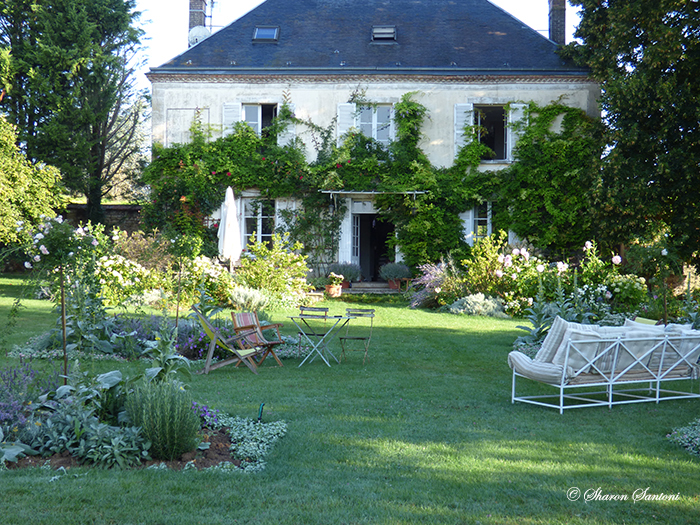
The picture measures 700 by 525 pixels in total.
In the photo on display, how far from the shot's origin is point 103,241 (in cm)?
1055

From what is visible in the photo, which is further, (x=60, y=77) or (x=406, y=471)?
(x=60, y=77)

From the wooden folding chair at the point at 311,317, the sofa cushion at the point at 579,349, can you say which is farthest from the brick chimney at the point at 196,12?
the sofa cushion at the point at 579,349

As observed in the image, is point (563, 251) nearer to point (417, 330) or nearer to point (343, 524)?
point (417, 330)

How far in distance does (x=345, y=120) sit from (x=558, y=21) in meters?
6.93

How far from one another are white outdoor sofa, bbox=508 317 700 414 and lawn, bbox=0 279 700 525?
25 cm

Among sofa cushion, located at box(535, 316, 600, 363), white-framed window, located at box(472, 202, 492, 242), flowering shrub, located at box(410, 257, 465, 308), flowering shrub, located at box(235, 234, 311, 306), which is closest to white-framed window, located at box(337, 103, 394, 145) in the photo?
white-framed window, located at box(472, 202, 492, 242)

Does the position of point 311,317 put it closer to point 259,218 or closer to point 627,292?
point 627,292

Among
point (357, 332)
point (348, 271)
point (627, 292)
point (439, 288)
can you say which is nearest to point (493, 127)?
point (348, 271)

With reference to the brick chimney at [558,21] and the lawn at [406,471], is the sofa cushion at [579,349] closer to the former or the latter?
the lawn at [406,471]

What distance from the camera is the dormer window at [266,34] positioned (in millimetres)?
16406

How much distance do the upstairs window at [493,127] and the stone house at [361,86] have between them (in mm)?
76

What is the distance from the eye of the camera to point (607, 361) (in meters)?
5.20

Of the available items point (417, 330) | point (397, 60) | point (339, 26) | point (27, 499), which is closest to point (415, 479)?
point (27, 499)

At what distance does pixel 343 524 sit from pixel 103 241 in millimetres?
9125
